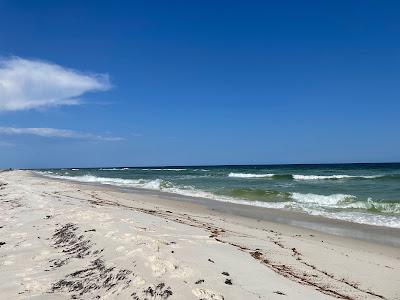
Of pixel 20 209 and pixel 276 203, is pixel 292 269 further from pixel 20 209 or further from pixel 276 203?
pixel 276 203

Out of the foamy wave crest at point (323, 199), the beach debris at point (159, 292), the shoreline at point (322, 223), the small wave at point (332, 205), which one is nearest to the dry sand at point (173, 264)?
the beach debris at point (159, 292)

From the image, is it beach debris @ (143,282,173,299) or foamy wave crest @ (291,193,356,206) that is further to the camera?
foamy wave crest @ (291,193,356,206)

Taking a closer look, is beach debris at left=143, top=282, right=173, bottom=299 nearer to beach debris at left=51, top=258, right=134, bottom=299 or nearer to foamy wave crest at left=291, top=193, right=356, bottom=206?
beach debris at left=51, top=258, right=134, bottom=299

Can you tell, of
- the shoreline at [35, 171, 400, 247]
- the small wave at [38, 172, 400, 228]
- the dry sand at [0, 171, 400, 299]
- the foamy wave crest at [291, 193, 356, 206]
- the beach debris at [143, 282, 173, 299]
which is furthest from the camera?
the foamy wave crest at [291, 193, 356, 206]

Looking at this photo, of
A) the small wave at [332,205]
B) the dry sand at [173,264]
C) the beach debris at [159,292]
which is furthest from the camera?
the small wave at [332,205]

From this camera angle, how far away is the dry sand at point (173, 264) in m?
4.30

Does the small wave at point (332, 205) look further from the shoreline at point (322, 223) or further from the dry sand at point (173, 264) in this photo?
the dry sand at point (173, 264)

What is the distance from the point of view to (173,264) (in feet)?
15.9

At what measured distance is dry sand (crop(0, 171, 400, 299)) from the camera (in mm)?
4297

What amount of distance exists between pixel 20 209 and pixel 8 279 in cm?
723

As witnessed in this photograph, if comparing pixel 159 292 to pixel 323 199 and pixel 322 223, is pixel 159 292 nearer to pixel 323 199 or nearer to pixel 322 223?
pixel 322 223

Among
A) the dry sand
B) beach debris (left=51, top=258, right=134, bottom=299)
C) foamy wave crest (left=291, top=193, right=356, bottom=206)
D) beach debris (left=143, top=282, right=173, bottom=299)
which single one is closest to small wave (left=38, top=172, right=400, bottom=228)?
foamy wave crest (left=291, top=193, right=356, bottom=206)

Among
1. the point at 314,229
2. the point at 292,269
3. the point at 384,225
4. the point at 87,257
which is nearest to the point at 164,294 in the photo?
the point at 87,257

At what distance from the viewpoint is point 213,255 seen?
18.6ft
